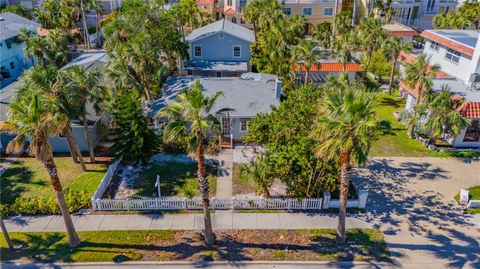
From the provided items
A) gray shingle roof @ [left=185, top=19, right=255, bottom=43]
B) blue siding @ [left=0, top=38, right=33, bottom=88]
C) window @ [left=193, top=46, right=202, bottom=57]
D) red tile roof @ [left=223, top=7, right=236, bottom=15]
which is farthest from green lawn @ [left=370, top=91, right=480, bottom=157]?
blue siding @ [left=0, top=38, right=33, bottom=88]

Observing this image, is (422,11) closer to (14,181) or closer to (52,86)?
(52,86)

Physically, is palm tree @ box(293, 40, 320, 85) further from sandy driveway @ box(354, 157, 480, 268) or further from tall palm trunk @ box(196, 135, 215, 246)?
tall palm trunk @ box(196, 135, 215, 246)

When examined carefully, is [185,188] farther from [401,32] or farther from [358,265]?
[401,32]

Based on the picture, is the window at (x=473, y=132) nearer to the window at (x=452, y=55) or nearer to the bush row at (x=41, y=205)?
the window at (x=452, y=55)

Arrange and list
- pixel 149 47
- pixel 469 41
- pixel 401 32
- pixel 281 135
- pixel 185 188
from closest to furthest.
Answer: pixel 281 135 → pixel 185 188 → pixel 149 47 → pixel 469 41 → pixel 401 32

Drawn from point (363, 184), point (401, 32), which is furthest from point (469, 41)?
point (363, 184)
